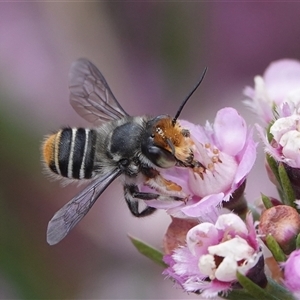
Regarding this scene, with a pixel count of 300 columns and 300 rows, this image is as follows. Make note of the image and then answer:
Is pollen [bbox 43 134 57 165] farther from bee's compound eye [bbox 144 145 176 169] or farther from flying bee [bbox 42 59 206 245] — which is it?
bee's compound eye [bbox 144 145 176 169]

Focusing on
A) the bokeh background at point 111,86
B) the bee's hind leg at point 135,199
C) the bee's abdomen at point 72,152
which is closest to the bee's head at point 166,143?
the bee's hind leg at point 135,199

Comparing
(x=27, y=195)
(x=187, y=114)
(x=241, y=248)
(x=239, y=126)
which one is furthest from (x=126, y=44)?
(x=241, y=248)

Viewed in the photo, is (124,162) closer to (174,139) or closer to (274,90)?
(174,139)

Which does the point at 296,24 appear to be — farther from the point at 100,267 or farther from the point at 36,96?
the point at 100,267

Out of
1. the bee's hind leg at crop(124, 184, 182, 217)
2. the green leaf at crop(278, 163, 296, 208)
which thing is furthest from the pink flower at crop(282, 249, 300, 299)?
the bee's hind leg at crop(124, 184, 182, 217)

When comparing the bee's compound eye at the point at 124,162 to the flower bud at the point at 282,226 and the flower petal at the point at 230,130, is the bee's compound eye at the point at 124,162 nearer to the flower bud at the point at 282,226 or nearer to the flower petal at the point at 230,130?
the flower petal at the point at 230,130

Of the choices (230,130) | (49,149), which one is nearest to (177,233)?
(230,130)
